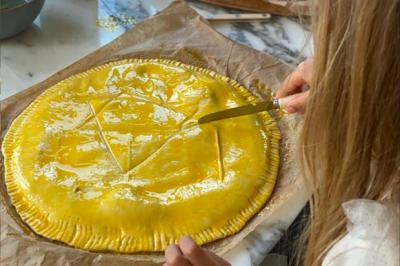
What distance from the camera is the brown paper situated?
0.98 meters

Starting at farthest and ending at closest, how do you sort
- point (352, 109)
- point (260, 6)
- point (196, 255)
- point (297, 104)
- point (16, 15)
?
point (260, 6), point (16, 15), point (297, 104), point (196, 255), point (352, 109)

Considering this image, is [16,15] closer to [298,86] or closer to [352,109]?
[298,86]

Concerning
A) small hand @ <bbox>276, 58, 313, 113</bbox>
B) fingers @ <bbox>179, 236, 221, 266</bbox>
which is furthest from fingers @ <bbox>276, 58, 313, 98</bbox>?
fingers @ <bbox>179, 236, 221, 266</bbox>

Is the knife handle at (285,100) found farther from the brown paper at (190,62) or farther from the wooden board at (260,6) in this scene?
the wooden board at (260,6)

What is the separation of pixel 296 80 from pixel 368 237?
1.39 ft

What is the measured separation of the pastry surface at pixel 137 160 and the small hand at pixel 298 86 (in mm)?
85

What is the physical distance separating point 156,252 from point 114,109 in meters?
0.30

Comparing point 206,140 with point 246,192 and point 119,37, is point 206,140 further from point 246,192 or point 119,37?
point 119,37

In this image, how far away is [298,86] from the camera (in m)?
1.08

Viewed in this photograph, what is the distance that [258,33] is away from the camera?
1.36 metres

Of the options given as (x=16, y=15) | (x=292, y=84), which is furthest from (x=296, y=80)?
(x=16, y=15)

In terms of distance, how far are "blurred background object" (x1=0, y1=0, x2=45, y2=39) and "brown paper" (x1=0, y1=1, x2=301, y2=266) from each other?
0.48ft

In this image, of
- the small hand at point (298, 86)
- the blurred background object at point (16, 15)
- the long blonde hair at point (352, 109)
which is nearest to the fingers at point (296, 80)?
the small hand at point (298, 86)

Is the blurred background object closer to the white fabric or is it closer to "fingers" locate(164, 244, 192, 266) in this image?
"fingers" locate(164, 244, 192, 266)
